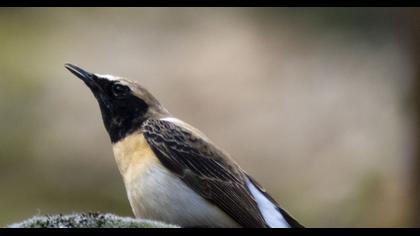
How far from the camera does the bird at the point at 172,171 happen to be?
6133mm

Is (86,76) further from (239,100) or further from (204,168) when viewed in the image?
(239,100)

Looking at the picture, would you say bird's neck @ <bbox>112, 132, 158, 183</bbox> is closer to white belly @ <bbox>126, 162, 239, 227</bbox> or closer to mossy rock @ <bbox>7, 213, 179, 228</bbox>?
white belly @ <bbox>126, 162, 239, 227</bbox>

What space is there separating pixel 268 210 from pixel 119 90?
148 centimetres

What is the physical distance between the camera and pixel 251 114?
13422mm

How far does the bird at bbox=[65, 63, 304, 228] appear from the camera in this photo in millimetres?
6133

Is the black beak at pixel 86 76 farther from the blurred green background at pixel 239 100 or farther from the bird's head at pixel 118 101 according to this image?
the blurred green background at pixel 239 100

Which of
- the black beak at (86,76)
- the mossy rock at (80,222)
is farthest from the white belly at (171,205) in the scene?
the mossy rock at (80,222)

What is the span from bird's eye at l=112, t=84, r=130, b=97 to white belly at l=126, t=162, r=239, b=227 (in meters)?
0.99

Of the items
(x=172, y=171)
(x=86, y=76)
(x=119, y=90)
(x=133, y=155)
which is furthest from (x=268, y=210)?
(x=86, y=76)

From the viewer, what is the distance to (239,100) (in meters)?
13.6

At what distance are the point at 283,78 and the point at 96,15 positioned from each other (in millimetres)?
3390

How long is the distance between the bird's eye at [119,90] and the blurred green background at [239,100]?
4800 millimetres

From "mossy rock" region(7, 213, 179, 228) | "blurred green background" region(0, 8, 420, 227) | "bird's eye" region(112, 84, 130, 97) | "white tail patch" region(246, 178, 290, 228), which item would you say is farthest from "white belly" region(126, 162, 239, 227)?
"blurred green background" region(0, 8, 420, 227)
